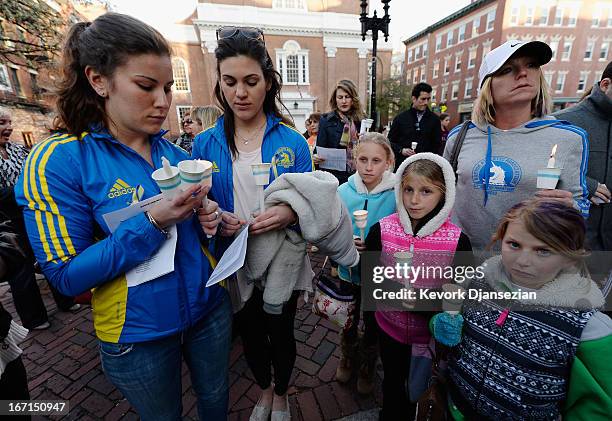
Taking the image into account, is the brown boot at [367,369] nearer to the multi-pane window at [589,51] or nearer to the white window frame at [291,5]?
the white window frame at [291,5]

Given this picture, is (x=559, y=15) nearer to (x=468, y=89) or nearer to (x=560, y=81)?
(x=560, y=81)

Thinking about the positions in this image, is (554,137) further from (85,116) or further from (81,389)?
(81,389)

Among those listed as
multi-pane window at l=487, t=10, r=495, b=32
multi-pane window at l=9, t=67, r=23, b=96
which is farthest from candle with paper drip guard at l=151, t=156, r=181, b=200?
multi-pane window at l=487, t=10, r=495, b=32

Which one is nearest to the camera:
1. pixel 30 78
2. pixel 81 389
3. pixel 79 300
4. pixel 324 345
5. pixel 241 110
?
pixel 241 110

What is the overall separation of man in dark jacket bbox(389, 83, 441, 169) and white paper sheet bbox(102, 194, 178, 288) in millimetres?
4764

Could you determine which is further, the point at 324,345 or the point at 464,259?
the point at 324,345

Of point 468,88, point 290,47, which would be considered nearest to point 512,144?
point 290,47

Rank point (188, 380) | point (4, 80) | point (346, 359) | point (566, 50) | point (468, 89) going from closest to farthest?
point (346, 359)
point (188, 380)
point (4, 80)
point (566, 50)
point (468, 89)

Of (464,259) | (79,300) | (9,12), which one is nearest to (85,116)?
(79,300)

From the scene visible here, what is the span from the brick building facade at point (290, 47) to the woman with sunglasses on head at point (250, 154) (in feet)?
76.6

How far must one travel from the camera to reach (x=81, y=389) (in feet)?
A: 8.64

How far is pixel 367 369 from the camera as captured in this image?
2350 mm

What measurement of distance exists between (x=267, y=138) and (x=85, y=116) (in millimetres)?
872

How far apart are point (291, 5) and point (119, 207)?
101ft
